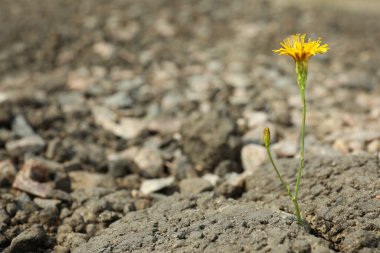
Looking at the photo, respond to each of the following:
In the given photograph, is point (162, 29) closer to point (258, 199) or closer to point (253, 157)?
point (253, 157)

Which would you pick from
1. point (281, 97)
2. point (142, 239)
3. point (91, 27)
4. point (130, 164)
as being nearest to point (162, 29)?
point (91, 27)

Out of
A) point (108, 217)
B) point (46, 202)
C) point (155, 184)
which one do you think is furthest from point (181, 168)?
point (46, 202)

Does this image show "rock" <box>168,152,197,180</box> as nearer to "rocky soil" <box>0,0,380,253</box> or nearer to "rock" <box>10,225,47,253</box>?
"rocky soil" <box>0,0,380,253</box>

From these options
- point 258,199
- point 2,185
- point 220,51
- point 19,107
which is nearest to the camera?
point 258,199

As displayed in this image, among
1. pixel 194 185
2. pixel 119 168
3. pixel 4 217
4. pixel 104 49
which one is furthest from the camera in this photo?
pixel 104 49

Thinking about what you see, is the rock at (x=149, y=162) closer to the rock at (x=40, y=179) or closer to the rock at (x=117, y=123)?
the rock at (x=117, y=123)

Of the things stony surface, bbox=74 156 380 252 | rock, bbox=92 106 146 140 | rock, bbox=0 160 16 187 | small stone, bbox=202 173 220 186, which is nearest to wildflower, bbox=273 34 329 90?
stony surface, bbox=74 156 380 252

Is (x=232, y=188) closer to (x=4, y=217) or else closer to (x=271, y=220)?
(x=271, y=220)
